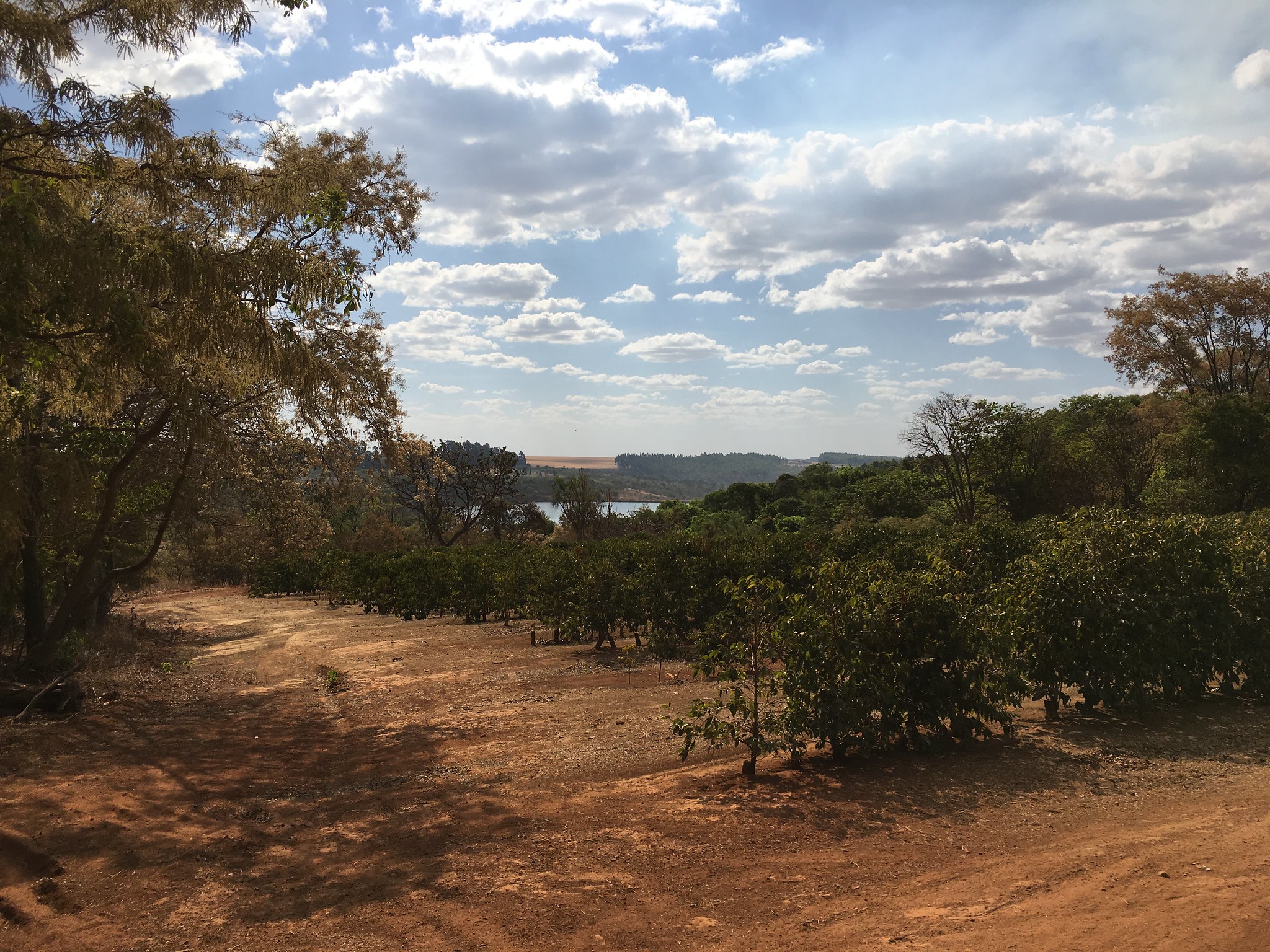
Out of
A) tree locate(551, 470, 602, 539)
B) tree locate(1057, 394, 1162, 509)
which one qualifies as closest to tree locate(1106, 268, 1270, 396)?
tree locate(1057, 394, 1162, 509)

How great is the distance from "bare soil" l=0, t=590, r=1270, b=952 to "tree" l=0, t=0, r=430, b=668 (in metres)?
2.65

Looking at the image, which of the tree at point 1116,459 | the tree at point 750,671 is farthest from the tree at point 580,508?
the tree at point 750,671

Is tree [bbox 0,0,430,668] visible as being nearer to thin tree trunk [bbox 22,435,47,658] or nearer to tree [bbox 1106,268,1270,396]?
thin tree trunk [bbox 22,435,47,658]

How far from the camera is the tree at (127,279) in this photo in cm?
551

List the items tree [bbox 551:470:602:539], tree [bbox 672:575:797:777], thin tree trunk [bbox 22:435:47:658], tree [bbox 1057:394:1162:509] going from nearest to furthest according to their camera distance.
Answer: tree [bbox 672:575:797:777] < thin tree trunk [bbox 22:435:47:658] < tree [bbox 1057:394:1162:509] < tree [bbox 551:470:602:539]

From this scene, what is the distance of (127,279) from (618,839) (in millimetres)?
5475

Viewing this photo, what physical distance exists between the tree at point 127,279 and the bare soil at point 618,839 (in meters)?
2.65

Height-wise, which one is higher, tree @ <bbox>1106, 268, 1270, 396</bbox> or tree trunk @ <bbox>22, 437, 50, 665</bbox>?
tree @ <bbox>1106, 268, 1270, 396</bbox>

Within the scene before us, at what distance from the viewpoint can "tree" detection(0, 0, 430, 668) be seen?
5512 millimetres

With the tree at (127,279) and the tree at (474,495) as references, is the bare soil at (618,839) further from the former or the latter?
the tree at (474,495)

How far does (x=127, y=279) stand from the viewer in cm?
591

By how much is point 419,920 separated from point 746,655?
2.82m

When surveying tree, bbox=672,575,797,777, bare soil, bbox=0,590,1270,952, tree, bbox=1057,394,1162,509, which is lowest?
bare soil, bbox=0,590,1270,952

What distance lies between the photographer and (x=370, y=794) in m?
5.84
